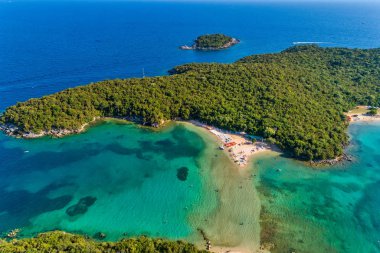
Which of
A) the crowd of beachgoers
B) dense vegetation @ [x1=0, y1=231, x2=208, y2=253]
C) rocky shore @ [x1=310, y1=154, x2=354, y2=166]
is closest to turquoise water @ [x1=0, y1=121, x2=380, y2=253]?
rocky shore @ [x1=310, y1=154, x2=354, y2=166]

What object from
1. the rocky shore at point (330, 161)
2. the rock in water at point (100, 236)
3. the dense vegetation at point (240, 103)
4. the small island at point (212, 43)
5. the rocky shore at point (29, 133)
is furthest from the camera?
the small island at point (212, 43)

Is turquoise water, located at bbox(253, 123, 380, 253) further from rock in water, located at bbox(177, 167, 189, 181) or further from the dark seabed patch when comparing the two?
the dark seabed patch

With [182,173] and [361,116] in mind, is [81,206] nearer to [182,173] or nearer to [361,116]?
[182,173]

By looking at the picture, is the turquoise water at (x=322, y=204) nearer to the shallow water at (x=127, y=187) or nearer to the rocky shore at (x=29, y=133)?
the shallow water at (x=127, y=187)

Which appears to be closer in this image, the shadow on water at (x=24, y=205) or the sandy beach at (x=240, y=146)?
the shadow on water at (x=24, y=205)

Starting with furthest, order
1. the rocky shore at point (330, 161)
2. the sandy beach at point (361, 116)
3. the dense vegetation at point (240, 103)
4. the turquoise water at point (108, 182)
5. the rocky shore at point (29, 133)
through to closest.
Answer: the sandy beach at point (361, 116)
the rocky shore at point (29, 133)
the dense vegetation at point (240, 103)
the rocky shore at point (330, 161)
the turquoise water at point (108, 182)

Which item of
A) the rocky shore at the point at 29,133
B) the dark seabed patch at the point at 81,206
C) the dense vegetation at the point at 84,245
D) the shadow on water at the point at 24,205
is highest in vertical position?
the rocky shore at the point at 29,133

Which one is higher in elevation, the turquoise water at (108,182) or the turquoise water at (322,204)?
the turquoise water at (108,182)

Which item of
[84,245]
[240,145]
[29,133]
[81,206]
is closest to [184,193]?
[81,206]

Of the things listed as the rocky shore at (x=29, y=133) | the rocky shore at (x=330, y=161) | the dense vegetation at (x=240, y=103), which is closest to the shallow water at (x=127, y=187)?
the rocky shore at (x=29, y=133)
